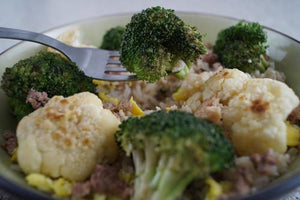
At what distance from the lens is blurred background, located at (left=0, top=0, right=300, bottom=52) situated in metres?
3.84

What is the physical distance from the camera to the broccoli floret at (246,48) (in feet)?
7.43

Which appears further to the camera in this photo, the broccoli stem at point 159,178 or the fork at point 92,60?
the fork at point 92,60

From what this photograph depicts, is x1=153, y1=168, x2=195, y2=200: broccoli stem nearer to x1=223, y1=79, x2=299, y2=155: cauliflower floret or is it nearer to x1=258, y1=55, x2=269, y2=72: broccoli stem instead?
x1=223, y1=79, x2=299, y2=155: cauliflower floret

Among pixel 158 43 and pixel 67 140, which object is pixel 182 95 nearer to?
pixel 158 43

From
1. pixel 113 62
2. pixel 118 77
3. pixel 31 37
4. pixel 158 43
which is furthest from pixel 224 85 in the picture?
pixel 31 37

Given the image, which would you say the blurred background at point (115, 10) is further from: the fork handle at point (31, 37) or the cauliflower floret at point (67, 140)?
the cauliflower floret at point (67, 140)

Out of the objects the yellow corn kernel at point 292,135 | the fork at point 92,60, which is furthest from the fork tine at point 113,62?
the yellow corn kernel at point 292,135

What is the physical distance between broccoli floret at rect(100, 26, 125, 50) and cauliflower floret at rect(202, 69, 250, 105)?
31.1 inches

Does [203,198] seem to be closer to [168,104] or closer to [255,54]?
[168,104]

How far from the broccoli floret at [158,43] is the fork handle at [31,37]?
440 mm

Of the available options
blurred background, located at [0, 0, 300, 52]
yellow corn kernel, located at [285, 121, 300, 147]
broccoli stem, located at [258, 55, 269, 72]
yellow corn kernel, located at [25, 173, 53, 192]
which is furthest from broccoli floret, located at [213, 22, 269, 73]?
blurred background, located at [0, 0, 300, 52]

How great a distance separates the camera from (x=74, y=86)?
6.76 feet

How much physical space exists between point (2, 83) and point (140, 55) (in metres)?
0.75

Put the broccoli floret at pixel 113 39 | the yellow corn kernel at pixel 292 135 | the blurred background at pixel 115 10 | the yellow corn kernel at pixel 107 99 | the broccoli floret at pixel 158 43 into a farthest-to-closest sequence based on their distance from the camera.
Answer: the blurred background at pixel 115 10 < the broccoli floret at pixel 113 39 < the yellow corn kernel at pixel 107 99 < the broccoli floret at pixel 158 43 < the yellow corn kernel at pixel 292 135
